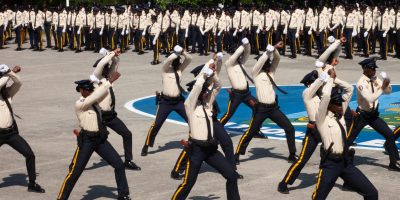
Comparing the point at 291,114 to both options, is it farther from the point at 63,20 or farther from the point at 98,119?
the point at 63,20

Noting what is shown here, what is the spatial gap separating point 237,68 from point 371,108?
2.93m

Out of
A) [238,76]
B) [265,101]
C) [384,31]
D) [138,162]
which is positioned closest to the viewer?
[265,101]

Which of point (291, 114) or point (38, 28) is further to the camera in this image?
point (38, 28)

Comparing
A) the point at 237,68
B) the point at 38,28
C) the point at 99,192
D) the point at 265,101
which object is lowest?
the point at 38,28

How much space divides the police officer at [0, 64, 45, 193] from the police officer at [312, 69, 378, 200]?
4722mm

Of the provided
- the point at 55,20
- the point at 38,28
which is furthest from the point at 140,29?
the point at 38,28

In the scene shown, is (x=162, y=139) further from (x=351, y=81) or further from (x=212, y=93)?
(x=351, y=81)

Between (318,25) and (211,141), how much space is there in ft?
78.4

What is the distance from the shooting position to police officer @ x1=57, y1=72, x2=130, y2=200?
38.4ft

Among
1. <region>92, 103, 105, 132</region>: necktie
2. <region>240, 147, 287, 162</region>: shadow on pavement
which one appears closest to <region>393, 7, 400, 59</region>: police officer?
<region>240, 147, 287, 162</region>: shadow on pavement

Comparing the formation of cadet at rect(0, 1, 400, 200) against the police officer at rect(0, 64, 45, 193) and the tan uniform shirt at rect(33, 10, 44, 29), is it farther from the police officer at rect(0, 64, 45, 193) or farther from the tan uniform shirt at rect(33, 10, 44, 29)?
the tan uniform shirt at rect(33, 10, 44, 29)

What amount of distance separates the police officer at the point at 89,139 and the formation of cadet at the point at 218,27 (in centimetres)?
2006

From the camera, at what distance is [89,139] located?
38.7ft

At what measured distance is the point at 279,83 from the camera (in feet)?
85.9
